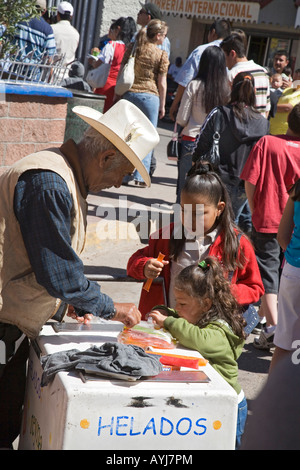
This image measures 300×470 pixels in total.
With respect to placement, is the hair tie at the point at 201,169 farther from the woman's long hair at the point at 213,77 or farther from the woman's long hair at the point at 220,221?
the woman's long hair at the point at 213,77

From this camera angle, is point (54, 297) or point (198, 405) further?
Answer: point (54, 297)

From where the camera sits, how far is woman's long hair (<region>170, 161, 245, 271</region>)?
3.75 m

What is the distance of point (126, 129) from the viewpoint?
123 inches

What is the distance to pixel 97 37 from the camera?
12.1 meters

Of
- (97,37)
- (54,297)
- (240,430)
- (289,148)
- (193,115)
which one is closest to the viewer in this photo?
(54,297)

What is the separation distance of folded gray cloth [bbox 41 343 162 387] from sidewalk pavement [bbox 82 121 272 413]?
1.76 meters

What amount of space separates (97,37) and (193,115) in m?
5.38

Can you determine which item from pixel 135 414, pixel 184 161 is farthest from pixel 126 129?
pixel 184 161

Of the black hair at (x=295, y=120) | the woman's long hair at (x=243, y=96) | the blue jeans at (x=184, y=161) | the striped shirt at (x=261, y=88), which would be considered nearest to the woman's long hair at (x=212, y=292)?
the black hair at (x=295, y=120)

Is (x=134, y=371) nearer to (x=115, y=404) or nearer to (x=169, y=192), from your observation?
(x=115, y=404)

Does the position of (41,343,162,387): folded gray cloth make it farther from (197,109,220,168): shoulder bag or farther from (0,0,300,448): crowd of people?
(197,109,220,168): shoulder bag

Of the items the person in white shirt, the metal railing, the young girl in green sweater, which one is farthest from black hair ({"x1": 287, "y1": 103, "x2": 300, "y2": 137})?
the person in white shirt

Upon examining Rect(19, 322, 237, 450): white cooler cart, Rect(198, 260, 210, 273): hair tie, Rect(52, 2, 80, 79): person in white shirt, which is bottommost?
Rect(19, 322, 237, 450): white cooler cart
